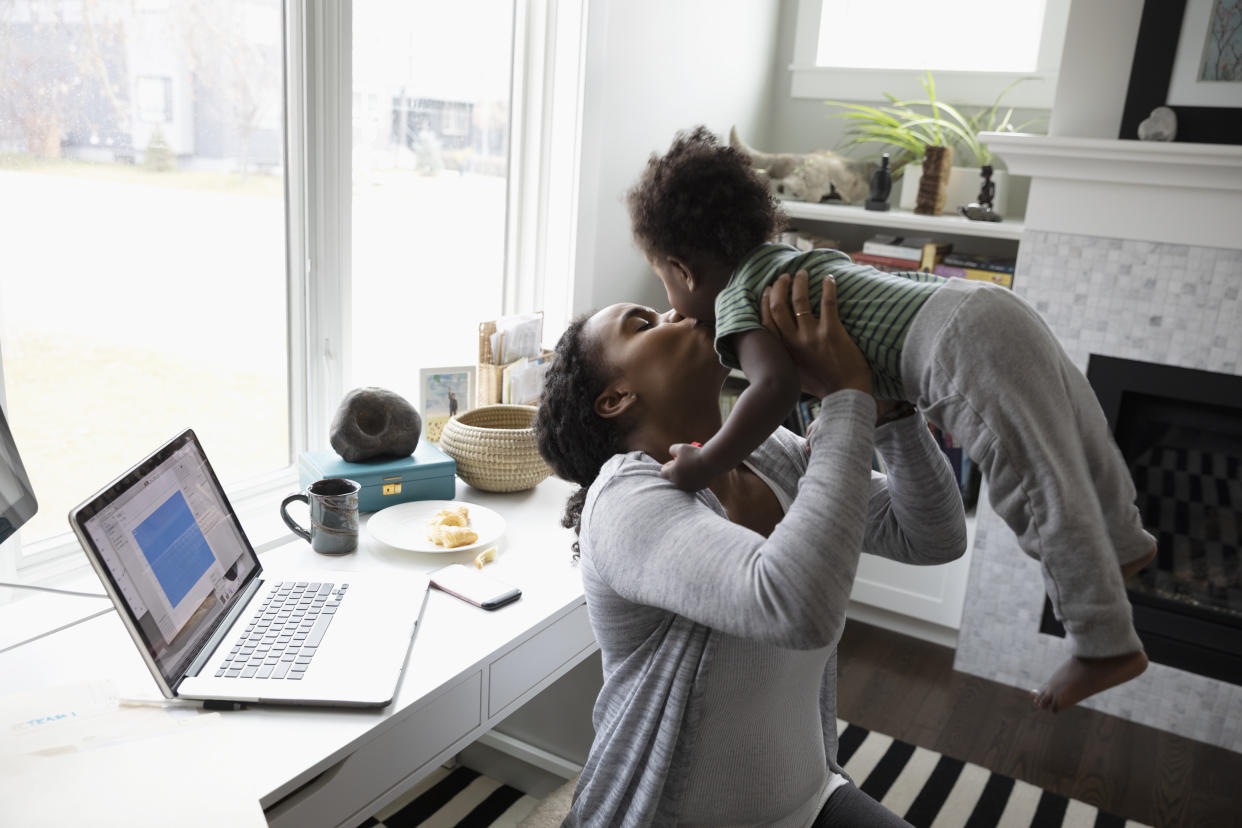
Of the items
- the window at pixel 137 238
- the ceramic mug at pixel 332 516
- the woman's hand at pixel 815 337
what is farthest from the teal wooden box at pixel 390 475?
the woman's hand at pixel 815 337

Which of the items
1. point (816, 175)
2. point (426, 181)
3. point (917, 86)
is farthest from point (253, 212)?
point (917, 86)

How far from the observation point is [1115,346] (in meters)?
2.51

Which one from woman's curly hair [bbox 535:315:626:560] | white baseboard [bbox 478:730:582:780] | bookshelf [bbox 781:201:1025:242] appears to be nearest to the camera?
woman's curly hair [bbox 535:315:626:560]

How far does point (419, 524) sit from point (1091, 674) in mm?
1168

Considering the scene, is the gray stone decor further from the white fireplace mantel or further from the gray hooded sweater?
the gray hooded sweater

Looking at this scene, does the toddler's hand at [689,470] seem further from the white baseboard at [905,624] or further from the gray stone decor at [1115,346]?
the white baseboard at [905,624]

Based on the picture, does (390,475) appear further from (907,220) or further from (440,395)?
(907,220)

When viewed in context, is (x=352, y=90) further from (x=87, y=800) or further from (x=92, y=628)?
(x=87, y=800)

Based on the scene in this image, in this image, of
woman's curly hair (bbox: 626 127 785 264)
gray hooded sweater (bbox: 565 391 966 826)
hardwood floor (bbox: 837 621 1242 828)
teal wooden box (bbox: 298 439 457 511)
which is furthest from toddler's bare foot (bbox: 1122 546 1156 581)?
hardwood floor (bbox: 837 621 1242 828)

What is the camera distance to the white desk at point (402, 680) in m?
1.13

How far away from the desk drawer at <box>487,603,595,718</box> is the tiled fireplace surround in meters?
1.52

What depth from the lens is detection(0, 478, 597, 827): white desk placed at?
1.13m

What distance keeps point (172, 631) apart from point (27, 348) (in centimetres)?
68

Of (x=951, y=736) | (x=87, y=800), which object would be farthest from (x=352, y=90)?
(x=951, y=736)
